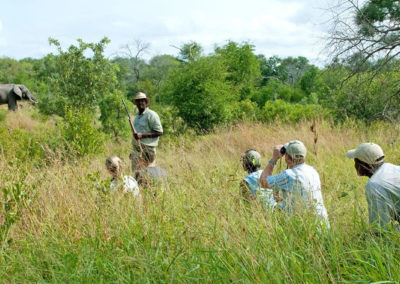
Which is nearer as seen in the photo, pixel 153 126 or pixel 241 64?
pixel 153 126

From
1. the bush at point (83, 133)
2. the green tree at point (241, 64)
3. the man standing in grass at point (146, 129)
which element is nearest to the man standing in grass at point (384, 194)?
the man standing in grass at point (146, 129)

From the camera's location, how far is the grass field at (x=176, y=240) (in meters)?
2.60

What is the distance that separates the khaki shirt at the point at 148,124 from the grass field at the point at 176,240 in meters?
1.97

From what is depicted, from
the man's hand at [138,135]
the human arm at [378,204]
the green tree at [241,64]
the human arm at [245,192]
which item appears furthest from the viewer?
the green tree at [241,64]

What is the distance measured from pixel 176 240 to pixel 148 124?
357cm

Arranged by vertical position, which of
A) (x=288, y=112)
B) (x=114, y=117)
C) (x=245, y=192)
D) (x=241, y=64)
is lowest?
(x=114, y=117)

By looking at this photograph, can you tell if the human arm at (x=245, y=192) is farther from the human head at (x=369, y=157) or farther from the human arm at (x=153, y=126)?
the human arm at (x=153, y=126)

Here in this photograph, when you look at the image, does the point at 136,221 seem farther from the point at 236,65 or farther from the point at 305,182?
the point at 236,65

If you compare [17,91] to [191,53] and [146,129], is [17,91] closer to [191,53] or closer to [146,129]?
[191,53]

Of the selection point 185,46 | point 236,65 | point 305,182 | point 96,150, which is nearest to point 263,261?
point 305,182

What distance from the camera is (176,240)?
3189mm

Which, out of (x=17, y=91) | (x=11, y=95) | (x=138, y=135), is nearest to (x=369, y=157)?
(x=138, y=135)

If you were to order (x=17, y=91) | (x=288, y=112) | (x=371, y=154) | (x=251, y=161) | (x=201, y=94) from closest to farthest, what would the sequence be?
(x=371, y=154)
(x=251, y=161)
(x=201, y=94)
(x=288, y=112)
(x=17, y=91)

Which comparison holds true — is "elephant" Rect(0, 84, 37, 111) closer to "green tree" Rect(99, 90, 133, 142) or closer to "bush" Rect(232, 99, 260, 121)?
"green tree" Rect(99, 90, 133, 142)
